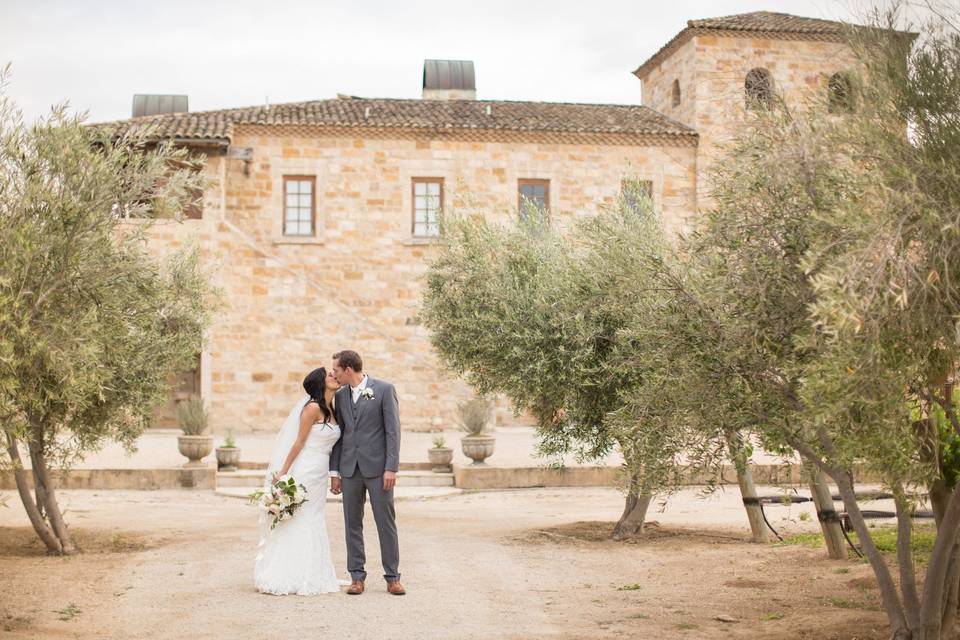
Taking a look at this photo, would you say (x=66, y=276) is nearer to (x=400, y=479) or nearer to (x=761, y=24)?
(x=400, y=479)

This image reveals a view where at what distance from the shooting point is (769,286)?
231 inches

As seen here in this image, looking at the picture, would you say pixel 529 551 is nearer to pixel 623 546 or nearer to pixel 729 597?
pixel 623 546

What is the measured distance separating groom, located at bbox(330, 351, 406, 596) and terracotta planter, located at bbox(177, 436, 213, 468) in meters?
9.65

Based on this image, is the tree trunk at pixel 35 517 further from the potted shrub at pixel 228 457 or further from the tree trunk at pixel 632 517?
the potted shrub at pixel 228 457

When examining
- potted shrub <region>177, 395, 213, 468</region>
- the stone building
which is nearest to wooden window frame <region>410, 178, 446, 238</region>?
the stone building

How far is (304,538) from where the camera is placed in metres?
7.77

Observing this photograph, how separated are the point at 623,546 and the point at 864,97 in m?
6.42

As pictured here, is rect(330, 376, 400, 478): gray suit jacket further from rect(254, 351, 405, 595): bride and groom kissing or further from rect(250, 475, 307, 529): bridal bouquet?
rect(250, 475, 307, 529): bridal bouquet

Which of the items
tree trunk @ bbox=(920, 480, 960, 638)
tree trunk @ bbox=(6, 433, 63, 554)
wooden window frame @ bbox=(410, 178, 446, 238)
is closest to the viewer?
tree trunk @ bbox=(920, 480, 960, 638)

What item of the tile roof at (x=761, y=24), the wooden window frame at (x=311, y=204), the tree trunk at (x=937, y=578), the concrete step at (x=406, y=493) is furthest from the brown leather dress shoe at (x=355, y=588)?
the tile roof at (x=761, y=24)

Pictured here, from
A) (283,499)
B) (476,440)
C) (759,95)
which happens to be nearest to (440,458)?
(476,440)

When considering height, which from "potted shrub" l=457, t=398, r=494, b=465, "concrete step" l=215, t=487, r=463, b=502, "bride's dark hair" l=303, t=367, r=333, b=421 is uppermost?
"bride's dark hair" l=303, t=367, r=333, b=421

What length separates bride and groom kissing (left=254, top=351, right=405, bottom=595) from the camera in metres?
7.64

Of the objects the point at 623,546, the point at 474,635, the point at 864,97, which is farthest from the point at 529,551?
the point at 864,97
